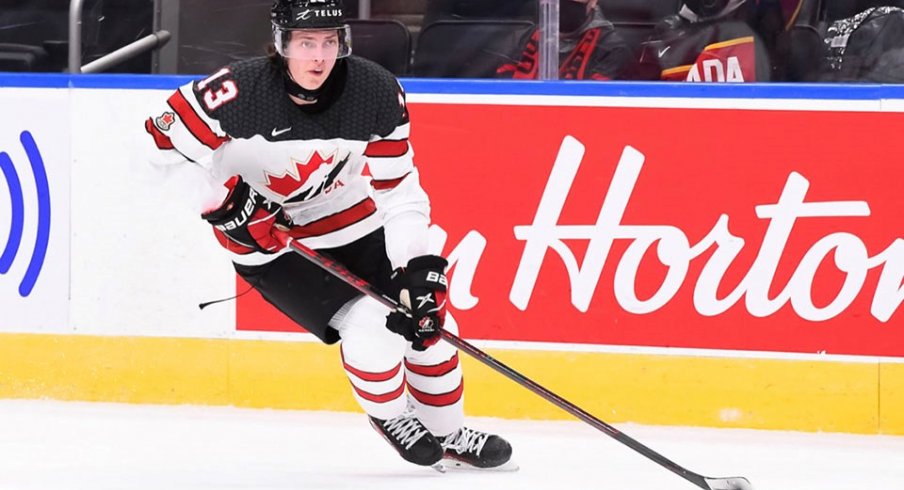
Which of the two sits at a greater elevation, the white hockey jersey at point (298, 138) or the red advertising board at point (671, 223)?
the white hockey jersey at point (298, 138)

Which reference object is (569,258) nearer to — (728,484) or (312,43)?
(728,484)

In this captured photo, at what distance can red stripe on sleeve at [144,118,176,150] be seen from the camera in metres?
3.02

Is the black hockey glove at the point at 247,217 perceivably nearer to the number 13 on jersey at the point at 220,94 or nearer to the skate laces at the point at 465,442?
the number 13 on jersey at the point at 220,94

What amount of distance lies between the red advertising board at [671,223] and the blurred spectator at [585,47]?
11 cm

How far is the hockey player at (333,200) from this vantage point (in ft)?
9.67

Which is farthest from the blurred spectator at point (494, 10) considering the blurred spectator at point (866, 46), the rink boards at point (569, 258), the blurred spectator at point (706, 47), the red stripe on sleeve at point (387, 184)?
the red stripe on sleeve at point (387, 184)

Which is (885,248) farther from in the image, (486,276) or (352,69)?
(352,69)

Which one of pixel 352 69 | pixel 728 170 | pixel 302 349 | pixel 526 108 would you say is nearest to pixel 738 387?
pixel 728 170

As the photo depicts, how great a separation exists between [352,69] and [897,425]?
170 cm

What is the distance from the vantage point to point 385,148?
3064mm

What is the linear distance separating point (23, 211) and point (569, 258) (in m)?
1.48

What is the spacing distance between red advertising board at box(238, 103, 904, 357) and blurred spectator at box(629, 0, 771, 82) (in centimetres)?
11

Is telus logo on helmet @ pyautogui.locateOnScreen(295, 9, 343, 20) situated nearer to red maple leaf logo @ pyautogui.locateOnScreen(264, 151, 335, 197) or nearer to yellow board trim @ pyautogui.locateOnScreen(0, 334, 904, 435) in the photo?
red maple leaf logo @ pyautogui.locateOnScreen(264, 151, 335, 197)

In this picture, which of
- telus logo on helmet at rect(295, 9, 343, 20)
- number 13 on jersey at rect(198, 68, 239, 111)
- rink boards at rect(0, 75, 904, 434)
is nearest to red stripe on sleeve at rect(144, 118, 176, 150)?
number 13 on jersey at rect(198, 68, 239, 111)
